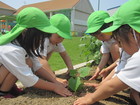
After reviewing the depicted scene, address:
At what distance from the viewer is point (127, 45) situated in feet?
4.55

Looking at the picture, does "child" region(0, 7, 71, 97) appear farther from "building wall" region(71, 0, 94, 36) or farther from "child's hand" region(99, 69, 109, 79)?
"building wall" region(71, 0, 94, 36)

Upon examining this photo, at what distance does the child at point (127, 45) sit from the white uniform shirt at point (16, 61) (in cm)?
56

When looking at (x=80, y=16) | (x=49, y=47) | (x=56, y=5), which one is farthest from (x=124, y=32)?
(x=56, y=5)

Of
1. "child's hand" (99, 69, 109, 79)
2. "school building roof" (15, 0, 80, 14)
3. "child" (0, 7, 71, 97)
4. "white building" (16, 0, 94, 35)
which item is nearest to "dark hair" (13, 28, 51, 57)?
"child" (0, 7, 71, 97)

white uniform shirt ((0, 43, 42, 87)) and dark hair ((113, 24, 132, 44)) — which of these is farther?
white uniform shirt ((0, 43, 42, 87))

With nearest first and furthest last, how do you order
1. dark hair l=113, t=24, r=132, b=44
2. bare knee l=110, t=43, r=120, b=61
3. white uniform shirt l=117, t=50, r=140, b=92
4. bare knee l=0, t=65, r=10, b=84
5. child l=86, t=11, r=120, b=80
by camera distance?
white uniform shirt l=117, t=50, r=140, b=92
dark hair l=113, t=24, r=132, b=44
bare knee l=0, t=65, r=10, b=84
child l=86, t=11, r=120, b=80
bare knee l=110, t=43, r=120, b=61

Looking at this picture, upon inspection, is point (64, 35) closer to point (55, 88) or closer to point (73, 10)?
point (55, 88)

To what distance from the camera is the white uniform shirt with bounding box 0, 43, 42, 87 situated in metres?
1.56

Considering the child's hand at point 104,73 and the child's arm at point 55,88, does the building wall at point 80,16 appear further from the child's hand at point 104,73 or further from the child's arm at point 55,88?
the child's arm at point 55,88

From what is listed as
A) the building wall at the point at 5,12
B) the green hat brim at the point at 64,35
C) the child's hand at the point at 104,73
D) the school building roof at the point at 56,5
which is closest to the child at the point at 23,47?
the green hat brim at the point at 64,35

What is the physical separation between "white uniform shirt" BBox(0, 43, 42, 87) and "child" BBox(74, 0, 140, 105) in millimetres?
560

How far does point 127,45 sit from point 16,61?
35.1 inches

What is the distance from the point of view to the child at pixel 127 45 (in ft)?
4.13

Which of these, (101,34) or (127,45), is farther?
(101,34)
